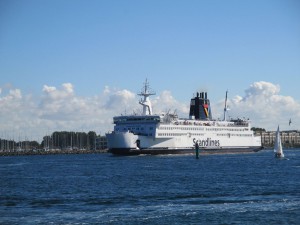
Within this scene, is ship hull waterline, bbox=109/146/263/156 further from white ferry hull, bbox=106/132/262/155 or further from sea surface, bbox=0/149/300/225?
sea surface, bbox=0/149/300/225

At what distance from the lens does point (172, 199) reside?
34562mm

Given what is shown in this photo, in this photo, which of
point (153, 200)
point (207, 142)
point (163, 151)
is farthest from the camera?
point (207, 142)

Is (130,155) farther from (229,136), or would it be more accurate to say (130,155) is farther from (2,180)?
(2,180)

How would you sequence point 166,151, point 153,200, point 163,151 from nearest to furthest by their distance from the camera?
1. point 153,200
2. point 163,151
3. point 166,151

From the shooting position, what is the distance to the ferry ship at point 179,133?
95.8 metres

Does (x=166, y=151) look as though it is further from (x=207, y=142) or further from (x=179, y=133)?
(x=207, y=142)

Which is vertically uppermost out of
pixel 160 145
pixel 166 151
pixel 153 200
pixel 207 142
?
pixel 207 142

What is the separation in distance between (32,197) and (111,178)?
13704 mm

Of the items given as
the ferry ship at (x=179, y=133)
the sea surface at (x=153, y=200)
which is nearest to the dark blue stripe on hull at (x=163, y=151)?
the ferry ship at (x=179, y=133)

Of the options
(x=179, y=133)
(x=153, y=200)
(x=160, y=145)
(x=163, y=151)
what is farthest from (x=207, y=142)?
(x=153, y=200)

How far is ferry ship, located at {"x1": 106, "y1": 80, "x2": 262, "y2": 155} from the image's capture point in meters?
95.8

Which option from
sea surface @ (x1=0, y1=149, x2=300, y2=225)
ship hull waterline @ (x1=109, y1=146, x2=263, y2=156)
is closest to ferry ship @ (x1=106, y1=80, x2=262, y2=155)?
ship hull waterline @ (x1=109, y1=146, x2=263, y2=156)

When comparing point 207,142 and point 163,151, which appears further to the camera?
point 207,142

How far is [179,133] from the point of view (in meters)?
104
